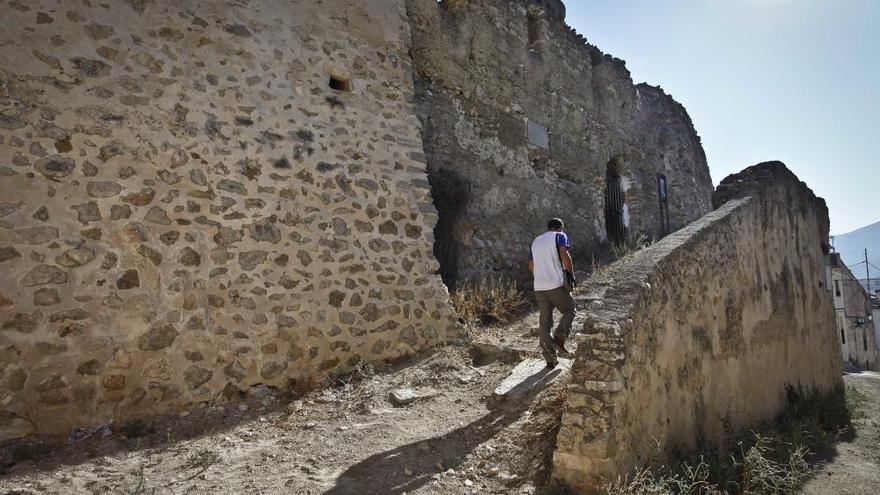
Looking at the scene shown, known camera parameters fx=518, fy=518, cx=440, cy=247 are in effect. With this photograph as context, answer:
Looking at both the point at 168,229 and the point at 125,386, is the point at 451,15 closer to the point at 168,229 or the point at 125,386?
the point at 168,229

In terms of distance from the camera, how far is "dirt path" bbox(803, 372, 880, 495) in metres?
4.08

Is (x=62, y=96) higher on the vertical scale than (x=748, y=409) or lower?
higher

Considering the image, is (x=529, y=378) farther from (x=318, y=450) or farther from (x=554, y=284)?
(x=318, y=450)

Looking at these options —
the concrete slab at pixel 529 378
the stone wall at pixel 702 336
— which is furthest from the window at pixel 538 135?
the concrete slab at pixel 529 378

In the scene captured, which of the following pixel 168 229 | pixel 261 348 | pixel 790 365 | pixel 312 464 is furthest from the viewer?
pixel 790 365

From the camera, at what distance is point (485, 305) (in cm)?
615

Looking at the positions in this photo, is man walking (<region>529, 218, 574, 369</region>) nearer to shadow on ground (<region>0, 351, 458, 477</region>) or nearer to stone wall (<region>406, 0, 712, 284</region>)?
shadow on ground (<region>0, 351, 458, 477</region>)

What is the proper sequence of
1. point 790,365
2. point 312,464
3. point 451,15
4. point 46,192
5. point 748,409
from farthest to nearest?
point 451,15, point 790,365, point 748,409, point 46,192, point 312,464

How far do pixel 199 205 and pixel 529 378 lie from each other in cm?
298

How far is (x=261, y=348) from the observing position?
421 cm

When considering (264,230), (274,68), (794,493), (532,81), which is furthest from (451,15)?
(794,493)

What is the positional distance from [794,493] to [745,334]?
1450mm

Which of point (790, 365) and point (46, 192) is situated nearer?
point (46, 192)

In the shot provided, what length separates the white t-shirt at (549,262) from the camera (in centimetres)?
448
